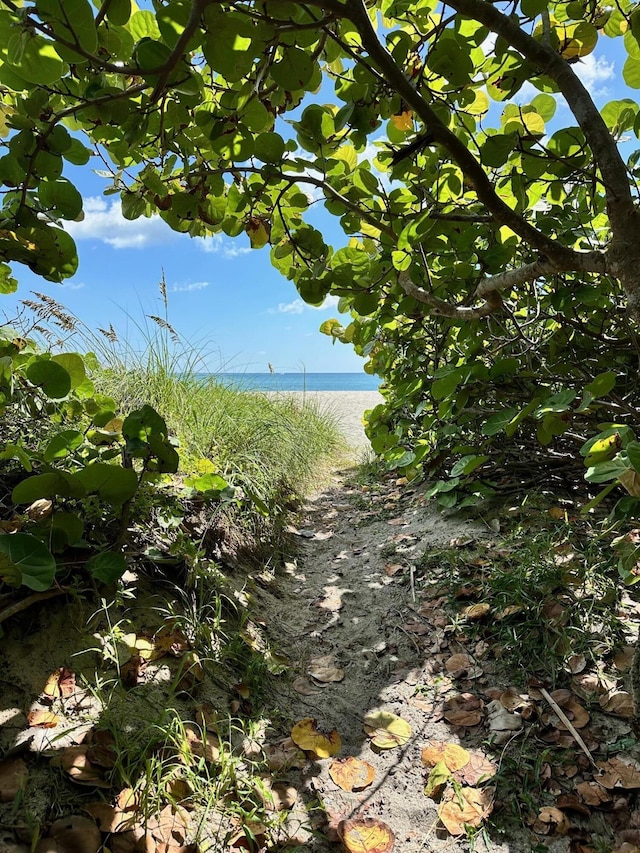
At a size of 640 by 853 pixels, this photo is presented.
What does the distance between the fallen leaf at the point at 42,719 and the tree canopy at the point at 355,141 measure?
91 centimetres

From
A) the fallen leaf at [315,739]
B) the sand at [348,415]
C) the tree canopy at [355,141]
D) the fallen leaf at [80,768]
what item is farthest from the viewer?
the sand at [348,415]

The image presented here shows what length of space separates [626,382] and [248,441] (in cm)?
203

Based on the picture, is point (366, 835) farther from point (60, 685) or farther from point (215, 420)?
point (215, 420)

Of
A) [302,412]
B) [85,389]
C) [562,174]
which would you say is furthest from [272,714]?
[302,412]

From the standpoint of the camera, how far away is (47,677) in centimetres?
106

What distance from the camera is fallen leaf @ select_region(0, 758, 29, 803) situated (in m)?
0.84

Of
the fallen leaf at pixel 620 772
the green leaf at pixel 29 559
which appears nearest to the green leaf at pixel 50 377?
the green leaf at pixel 29 559

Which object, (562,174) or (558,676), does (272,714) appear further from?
(562,174)

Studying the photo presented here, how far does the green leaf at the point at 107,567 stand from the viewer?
1.12 meters

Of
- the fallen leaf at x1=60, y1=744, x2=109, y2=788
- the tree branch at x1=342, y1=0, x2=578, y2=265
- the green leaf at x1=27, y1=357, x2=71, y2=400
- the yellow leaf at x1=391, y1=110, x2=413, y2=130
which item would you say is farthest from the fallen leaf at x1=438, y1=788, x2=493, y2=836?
the yellow leaf at x1=391, y1=110, x2=413, y2=130

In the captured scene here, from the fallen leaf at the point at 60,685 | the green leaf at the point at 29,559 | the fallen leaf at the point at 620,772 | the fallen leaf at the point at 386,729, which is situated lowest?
the fallen leaf at the point at 386,729

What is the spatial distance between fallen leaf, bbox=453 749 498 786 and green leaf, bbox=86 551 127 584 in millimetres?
964

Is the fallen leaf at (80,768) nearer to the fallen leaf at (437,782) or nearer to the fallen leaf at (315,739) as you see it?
the fallen leaf at (315,739)

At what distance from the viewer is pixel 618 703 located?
47.6 inches
